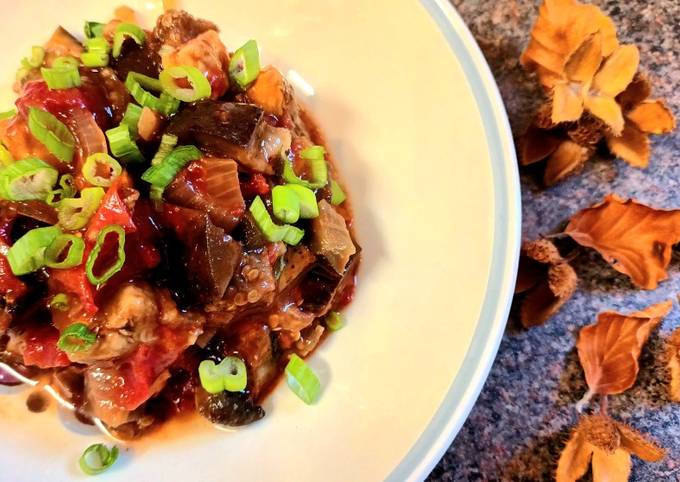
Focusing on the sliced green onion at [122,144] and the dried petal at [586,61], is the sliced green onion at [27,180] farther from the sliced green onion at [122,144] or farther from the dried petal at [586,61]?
the dried petal at [586,61]

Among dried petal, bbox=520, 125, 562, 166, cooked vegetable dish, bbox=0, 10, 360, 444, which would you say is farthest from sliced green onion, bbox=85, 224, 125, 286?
dried petal, bbox=520, 125, 562, 166

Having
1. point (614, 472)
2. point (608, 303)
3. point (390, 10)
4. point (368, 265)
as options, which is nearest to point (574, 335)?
point (608, 303)

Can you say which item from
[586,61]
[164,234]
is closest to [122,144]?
[164,234]

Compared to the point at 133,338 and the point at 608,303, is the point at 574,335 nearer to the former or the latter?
the point at 608,303

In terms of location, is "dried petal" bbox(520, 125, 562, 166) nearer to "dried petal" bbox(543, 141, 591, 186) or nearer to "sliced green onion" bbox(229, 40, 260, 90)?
"dried petal" bbox(543, 141, 591, 186)

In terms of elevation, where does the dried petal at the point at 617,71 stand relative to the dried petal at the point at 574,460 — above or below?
above

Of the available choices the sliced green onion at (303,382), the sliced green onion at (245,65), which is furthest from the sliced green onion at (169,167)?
the sliced green onion at (303,382)
